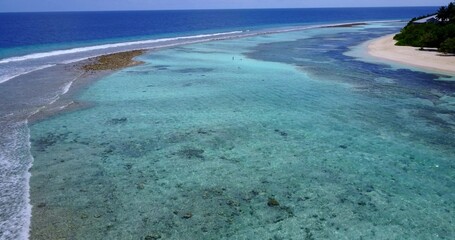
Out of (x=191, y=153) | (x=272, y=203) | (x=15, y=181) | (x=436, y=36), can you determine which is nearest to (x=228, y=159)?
(x=191, y=153)

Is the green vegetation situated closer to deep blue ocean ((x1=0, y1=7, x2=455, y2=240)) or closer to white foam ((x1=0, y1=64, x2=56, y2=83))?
deep blue ocean ((x1=0, y1=7, x2=455, y2=240))

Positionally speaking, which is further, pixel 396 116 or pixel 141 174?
pixel 396 116

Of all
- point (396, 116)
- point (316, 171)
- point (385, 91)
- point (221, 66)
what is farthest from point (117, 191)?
point (221, 66)

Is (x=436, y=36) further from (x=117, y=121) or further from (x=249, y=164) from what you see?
(x=117, y=121)

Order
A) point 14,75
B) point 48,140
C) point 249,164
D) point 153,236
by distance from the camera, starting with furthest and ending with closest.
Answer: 1. point 14,75
2. point 48,140
3. point 249,164
4. point 153,236

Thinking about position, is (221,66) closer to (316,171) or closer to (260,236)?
(316,171)

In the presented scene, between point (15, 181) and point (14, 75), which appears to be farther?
point (14, 75)
